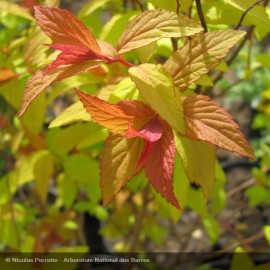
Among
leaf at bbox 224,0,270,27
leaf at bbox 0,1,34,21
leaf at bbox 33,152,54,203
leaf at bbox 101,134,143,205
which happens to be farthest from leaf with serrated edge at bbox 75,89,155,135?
leaf at bbox 33,152,54,203

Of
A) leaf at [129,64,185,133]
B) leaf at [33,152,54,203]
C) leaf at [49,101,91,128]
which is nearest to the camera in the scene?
leaf at [129,64,185,133]

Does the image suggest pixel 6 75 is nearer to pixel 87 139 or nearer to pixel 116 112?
pixel 87 139

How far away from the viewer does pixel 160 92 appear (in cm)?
54

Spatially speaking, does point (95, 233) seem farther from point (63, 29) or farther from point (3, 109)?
point (63, 29)

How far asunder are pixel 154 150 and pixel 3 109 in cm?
58

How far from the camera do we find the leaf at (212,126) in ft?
1.76

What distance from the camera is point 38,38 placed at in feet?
2.46

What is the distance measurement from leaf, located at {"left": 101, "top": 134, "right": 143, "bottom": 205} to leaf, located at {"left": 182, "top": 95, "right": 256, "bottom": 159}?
8 centimetres

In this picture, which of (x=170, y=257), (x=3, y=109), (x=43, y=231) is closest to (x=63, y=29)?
(x=3, y=109)

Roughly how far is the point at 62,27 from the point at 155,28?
0.12 meters

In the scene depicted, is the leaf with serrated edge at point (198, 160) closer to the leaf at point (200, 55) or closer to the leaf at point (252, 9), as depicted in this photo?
the leaf at point (200, 55)

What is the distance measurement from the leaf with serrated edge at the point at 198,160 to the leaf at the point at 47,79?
6.7 inches

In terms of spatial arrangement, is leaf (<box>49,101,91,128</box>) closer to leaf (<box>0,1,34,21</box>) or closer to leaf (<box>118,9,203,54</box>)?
leaf (<box>118,9,203,54</box>)

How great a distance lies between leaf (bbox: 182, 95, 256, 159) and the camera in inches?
21.2
